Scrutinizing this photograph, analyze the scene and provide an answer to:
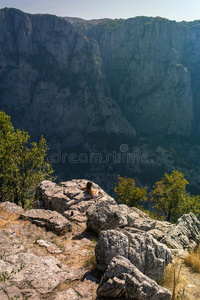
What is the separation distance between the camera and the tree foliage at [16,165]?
93.0ft

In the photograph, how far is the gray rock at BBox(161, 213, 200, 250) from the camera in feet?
56.1

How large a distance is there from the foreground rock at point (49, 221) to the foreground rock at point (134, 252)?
5.26 m

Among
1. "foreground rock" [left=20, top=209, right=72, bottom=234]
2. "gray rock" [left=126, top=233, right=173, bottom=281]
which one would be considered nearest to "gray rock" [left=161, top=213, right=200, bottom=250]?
"gray rock" [left=126, top=233, right=173, bottom=281]

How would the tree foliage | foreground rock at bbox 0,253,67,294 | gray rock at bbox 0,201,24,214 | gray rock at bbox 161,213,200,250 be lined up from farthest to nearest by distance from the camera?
the tree foliage, gray rock at bbox 0,201,24,214, gray rock at bbox 161,213,200,250, foreground rock at bbox 0,253,67,294

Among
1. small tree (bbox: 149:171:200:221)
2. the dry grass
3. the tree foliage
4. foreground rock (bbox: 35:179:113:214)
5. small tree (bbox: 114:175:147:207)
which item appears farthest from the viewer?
small tree (bbox: 149:171:200:221)

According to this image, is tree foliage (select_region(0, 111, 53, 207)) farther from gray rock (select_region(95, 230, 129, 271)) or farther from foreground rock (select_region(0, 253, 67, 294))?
gray rock (select_region(95, 230, 129, 271))

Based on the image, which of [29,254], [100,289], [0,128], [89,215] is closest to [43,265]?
[29,254]

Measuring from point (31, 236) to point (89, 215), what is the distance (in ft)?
14.3

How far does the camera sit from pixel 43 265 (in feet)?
31.2

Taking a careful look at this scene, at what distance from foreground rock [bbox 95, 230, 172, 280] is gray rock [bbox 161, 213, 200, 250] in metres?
7.27

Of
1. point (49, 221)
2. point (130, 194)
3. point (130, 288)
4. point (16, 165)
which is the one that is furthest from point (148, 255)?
point (130, 194)

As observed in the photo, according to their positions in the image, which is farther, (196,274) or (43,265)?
(196,274)

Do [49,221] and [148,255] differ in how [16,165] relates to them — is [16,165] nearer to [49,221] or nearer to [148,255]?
[49,221]

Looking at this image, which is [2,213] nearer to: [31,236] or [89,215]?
[31,236]
